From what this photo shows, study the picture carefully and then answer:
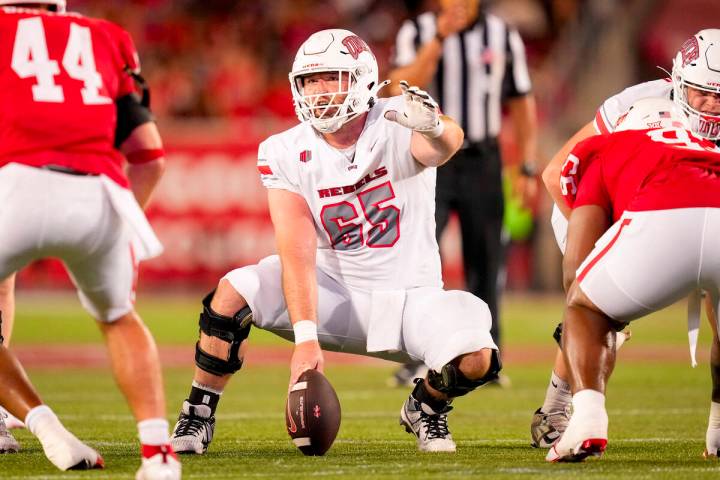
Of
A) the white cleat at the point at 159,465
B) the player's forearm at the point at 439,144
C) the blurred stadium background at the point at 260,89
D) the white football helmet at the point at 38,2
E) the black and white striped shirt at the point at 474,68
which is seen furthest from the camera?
the blurred stadium background at the point at 260,89

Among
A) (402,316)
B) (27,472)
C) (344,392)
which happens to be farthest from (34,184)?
(344,392)

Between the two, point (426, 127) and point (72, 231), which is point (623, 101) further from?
point (72, 231)

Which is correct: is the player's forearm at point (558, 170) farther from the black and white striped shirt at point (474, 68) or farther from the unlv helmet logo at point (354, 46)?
the black and white striped shirt at point (474, 68)

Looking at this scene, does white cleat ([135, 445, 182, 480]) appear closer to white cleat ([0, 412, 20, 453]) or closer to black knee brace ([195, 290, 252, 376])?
black knee brace ([195, 290, 252, 376])

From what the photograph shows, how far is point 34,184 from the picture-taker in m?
3.71

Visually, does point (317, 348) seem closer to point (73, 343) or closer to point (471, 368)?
point (471, 368)

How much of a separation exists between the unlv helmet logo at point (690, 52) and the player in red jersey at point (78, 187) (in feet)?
6.49

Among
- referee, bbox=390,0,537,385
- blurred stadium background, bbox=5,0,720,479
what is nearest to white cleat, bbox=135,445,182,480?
referee, bbox=390,0,537,385

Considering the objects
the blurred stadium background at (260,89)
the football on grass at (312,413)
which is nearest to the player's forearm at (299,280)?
the football on grass at (312,413)

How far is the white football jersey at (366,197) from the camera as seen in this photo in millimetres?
4906

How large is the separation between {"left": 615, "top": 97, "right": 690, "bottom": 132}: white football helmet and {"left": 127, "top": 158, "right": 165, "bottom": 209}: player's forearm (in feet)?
5.06

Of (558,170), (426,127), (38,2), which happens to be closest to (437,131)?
(426,127)

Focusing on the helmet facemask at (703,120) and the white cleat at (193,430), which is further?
the white cleat at (193,430)

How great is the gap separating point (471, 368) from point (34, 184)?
167 centimetres
